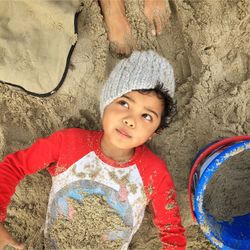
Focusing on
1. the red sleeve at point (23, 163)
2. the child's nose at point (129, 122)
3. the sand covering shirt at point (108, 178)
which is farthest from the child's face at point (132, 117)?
the red sleeve at point (23, 163)

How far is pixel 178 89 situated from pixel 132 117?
1.58 ft

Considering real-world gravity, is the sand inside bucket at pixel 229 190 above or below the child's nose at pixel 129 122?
above

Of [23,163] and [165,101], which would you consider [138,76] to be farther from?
[23,163]

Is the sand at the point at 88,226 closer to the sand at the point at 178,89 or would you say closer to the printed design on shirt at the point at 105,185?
the printed design on shirt at the point at 105,185

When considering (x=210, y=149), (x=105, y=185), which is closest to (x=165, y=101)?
(x=210, y=149)

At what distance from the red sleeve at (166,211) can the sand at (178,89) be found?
26 centimetres

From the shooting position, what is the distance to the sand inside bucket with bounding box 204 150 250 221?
2125mm

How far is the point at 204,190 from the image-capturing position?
193 cm

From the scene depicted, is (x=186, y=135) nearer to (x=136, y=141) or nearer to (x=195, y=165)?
(x=195, y=165)

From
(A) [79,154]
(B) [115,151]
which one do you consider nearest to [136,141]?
(B) [115,151]

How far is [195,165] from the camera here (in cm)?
202

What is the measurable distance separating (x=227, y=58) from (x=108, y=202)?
898mm

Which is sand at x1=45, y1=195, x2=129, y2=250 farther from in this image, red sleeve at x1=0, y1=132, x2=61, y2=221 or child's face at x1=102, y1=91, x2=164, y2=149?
child's face at x1=102, y1=91, x2=164, y2=149

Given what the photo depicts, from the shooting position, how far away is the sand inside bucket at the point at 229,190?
2125 mm
